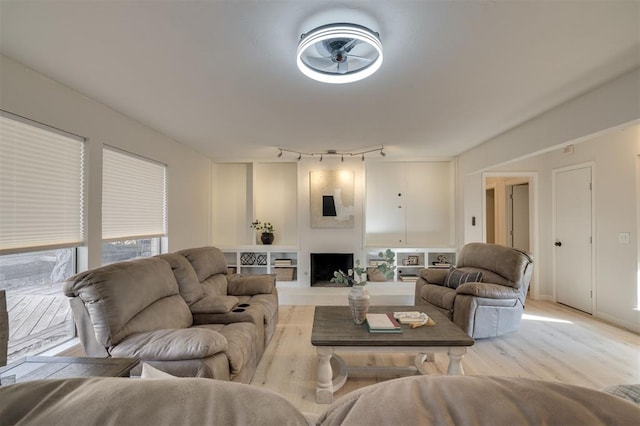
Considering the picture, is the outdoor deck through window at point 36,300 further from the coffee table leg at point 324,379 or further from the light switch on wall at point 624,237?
the light switch on wall at point 624,237

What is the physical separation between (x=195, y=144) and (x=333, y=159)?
2.27 metres

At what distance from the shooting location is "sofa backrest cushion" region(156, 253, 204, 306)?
8.32 ft

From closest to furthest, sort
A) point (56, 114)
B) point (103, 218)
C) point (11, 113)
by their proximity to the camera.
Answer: point (11, 113) < point (56, 114) < point (103, 218)

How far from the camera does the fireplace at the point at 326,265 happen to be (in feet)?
16.4

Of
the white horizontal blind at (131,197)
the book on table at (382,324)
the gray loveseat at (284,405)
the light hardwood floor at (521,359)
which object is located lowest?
the light hardwood floor at (521,359)

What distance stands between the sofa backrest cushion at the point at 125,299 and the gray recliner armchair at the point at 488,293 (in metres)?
2.82

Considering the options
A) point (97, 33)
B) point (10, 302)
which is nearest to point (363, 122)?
point (97, 33)

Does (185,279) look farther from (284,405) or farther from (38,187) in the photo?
(284,405)

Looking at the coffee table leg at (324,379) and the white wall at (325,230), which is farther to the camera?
the white wall at (325,230)

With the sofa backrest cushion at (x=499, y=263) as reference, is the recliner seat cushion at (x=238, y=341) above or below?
below

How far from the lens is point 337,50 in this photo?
174cm

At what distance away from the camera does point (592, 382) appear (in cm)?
227

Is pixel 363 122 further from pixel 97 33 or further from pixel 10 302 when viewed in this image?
pixel 10 302

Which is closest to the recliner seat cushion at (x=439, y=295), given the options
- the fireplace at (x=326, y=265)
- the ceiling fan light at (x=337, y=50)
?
the fireplace at (x=326, y=265)
